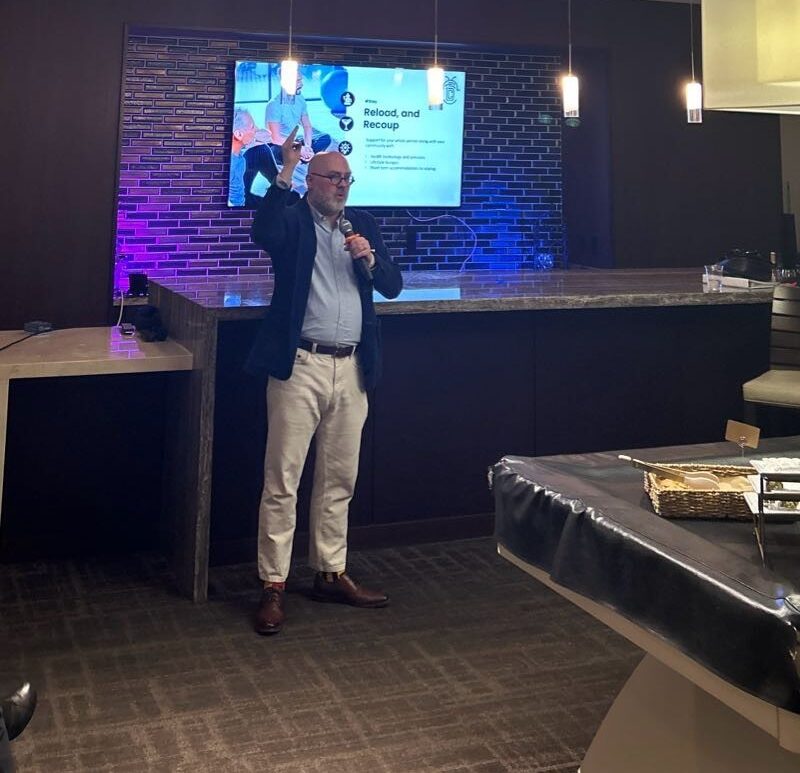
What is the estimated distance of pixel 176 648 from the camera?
328 cm

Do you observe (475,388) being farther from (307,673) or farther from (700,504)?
(700,504)

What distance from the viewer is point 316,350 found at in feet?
11.4

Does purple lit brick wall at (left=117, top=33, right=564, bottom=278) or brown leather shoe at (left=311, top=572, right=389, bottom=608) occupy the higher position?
purple lit brick wall at (left=117, top=33, right=564, bottom=278)

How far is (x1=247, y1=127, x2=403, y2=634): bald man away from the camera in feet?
11.1

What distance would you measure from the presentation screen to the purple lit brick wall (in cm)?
14

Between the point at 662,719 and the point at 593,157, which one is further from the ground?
the point at 593,157

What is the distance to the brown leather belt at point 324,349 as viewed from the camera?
346 cm

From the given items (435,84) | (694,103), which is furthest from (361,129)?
(694,103)

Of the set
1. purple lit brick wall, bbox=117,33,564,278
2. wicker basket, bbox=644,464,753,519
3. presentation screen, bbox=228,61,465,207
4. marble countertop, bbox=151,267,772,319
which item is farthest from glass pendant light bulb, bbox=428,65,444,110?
wicker basket, bbox=644,464,753,519

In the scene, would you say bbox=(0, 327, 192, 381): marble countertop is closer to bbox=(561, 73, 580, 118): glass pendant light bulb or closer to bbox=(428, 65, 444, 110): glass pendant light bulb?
bbox=(428, 65, 444, 110): glass pendant light bulb

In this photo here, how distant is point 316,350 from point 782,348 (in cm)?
218

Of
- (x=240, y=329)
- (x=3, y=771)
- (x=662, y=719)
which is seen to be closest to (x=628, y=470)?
(x=662, y=719)

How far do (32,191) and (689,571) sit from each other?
456 centimetres

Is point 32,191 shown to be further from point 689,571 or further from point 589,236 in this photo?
point 689,571
